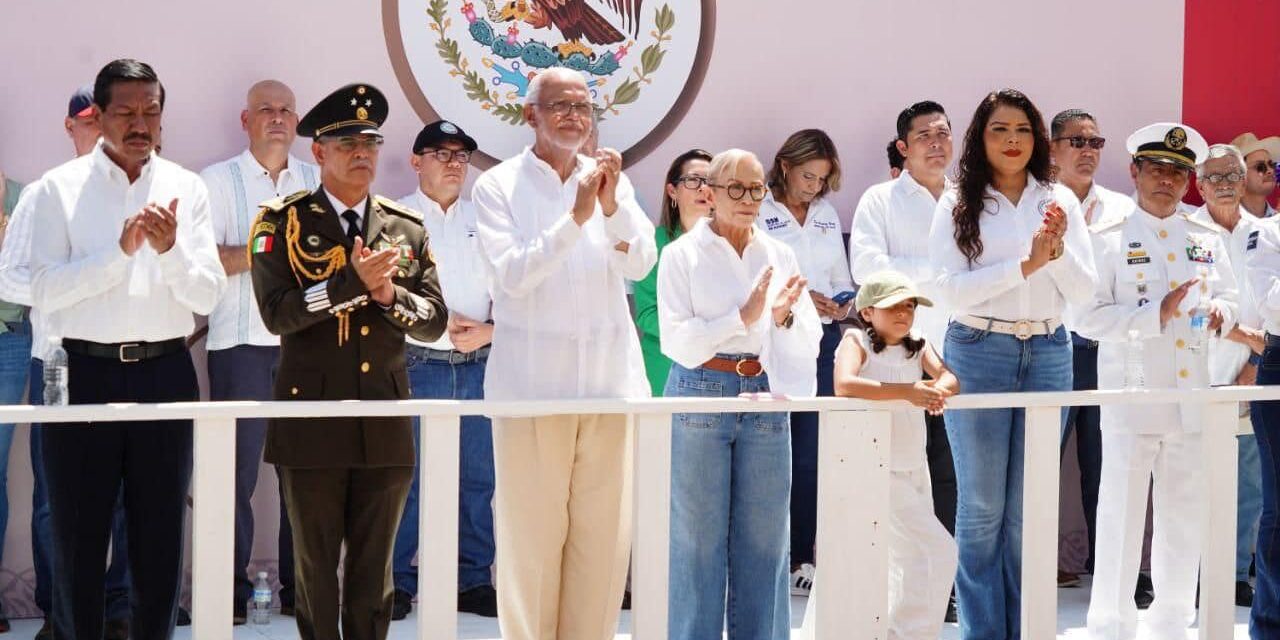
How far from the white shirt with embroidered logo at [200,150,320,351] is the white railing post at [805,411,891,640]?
2.16m

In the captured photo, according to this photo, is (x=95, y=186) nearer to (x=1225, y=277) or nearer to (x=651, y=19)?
(x=651, y=19)

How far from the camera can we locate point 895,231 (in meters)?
5.71

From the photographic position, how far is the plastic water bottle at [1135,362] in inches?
197

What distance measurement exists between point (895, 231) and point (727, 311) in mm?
1520

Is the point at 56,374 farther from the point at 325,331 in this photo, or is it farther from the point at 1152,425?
the point at 1152,425

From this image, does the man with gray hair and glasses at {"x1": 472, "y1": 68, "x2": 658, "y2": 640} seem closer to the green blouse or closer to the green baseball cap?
the green baseball cap

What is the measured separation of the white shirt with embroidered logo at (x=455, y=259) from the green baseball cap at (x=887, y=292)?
5.32 ft

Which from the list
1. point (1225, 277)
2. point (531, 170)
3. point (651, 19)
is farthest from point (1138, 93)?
point (531, 170)

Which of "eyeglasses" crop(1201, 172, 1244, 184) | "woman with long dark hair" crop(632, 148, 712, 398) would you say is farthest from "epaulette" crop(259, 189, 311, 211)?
"eyeglasses" crop(1201, 172, 1244, 184)

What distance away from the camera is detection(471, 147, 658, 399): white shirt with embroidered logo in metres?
4.10

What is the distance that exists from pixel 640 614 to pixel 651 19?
2883 mm

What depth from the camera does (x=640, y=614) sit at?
3904 mm

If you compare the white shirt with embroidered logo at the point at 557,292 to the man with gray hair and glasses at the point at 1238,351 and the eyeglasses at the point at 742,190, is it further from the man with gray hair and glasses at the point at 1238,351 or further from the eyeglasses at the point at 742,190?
the man with gray hair and glasses at the point at 1238,351

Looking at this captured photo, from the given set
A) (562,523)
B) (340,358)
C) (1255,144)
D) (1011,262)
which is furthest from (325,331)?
(1255,144)
